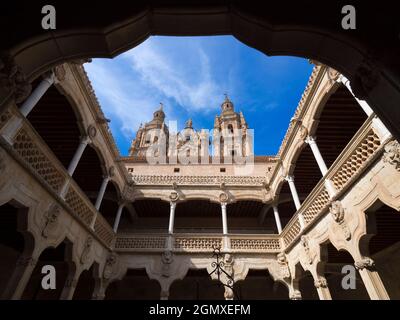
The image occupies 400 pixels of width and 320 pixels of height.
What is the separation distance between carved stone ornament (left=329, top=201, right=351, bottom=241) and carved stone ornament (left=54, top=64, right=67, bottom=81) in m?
8.66

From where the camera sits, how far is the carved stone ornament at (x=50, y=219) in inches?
251

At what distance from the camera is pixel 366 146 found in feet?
18.0

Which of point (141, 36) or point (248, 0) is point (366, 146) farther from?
point (141, 36)

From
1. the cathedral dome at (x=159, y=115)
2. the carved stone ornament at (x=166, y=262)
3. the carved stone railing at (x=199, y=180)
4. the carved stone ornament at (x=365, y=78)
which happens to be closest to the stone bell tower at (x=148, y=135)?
the cathedral dome at (x=159, y=115)

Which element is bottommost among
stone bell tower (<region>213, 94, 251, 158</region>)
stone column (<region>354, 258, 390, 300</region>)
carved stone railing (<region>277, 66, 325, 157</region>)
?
stone column (<region>354, 258, 390, 300</region>)

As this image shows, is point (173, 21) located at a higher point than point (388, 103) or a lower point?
higher

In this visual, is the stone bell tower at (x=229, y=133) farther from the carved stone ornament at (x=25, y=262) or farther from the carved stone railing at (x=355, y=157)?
the carved stone ornament at (x=25, y=262)

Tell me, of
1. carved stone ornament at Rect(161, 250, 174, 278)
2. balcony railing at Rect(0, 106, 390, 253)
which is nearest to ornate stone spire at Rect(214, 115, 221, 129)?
balcony railing at Rect(0, 106, 390, 253)

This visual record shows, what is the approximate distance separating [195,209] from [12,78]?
1280 cm

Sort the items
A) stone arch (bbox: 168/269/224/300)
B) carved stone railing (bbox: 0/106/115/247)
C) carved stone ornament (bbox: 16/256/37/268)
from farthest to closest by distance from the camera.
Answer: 1. stone arch (bbox: 168/269/224/300)
2. carved stone ornament (bbox: 16/256/37/268)
3. carved stone railing (bbox: 0/106/115/247)

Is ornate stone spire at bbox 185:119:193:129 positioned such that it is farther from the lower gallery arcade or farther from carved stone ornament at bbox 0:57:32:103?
carved stone ornament at bbox 0:57:32:103

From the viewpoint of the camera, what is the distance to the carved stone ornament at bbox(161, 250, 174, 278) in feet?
33.3

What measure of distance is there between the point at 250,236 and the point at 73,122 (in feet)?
29.3
